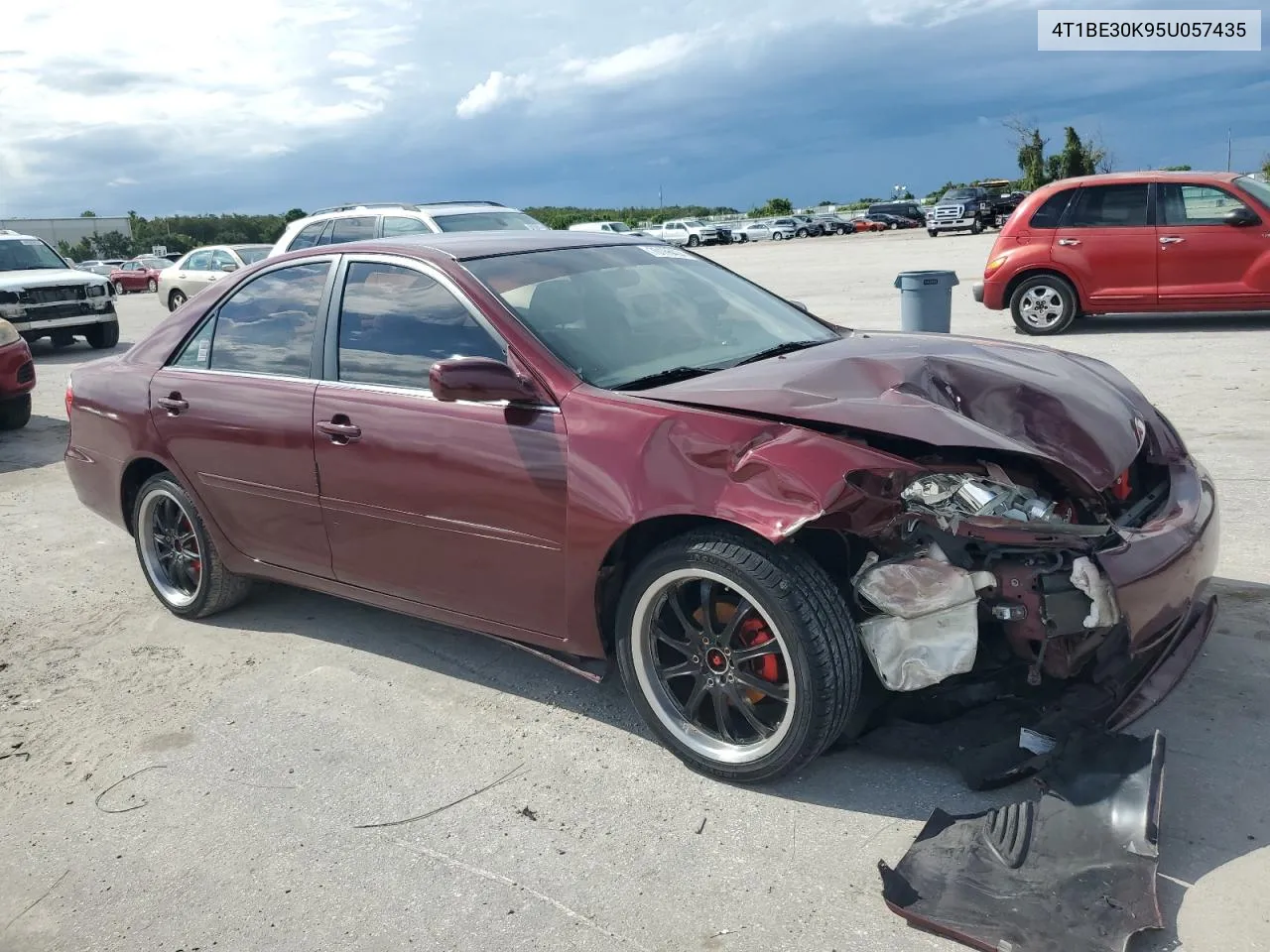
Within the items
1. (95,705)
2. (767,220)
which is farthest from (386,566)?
(767,220)

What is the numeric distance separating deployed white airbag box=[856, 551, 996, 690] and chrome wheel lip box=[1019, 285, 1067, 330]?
9848 mm

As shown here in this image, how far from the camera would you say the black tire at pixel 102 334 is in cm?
1711

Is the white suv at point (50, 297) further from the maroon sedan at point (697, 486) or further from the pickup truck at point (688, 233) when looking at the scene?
the pickup truck at point (688, 233)

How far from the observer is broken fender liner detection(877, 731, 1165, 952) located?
2533 millimetres

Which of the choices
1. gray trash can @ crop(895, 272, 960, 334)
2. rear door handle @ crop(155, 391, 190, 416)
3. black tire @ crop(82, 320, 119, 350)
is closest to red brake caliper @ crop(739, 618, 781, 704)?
A: rear door handle @ crop(155, 391, 190, 416)

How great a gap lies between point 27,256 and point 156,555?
1448 cm

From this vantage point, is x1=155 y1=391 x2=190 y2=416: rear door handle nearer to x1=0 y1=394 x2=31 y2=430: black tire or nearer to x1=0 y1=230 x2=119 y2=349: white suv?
x1=0 y1=394 x2=31 y2=430: black tire

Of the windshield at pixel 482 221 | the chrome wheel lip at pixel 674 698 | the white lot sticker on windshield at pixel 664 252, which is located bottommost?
the chrome wheel lip at pixel 674 698

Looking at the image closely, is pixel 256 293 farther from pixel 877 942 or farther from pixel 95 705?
pixel 877 942

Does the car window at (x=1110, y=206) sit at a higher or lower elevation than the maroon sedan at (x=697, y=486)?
higher

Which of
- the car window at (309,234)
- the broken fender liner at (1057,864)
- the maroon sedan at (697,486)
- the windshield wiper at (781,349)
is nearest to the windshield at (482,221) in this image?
the car window at (309,234)

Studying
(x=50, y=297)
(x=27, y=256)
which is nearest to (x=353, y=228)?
(x=50, y=297)

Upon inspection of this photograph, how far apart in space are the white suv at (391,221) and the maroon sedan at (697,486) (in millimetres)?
8009

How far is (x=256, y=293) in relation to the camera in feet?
15.4
